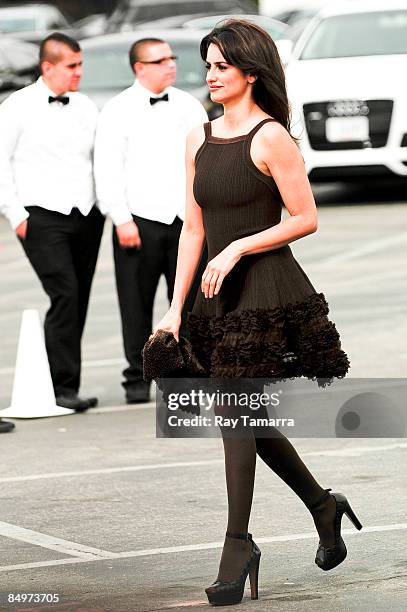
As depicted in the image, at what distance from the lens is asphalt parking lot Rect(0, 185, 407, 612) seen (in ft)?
18.5

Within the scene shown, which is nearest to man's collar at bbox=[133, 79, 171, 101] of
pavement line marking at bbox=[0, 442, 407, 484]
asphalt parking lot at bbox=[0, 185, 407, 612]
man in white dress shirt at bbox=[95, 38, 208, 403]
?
man in white dress shirt at bbox=[95, 38, 208, 403]

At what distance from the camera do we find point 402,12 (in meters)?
19.1

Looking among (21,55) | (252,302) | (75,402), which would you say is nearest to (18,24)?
(21,55)

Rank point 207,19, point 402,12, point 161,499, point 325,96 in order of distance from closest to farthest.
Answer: point 161,499 < point 325,96 < point 402,12 < point 207,19

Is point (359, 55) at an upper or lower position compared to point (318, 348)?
lower

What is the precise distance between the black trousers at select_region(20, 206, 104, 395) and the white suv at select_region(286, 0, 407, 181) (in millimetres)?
8129

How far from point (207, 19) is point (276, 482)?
69.0 feet

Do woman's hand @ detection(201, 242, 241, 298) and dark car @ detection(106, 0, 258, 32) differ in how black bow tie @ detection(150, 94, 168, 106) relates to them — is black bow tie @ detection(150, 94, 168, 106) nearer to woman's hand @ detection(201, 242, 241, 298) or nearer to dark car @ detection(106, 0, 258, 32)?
woman's hand @ detection(201, 242, 241, 298)

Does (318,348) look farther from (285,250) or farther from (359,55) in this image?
(359,55)

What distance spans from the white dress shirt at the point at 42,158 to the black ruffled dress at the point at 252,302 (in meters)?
3.82

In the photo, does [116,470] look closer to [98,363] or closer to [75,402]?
[75,402]

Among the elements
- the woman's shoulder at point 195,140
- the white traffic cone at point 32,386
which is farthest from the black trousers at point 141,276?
the woman's shoulder at point 195,140

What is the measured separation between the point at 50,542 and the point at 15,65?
1855cm

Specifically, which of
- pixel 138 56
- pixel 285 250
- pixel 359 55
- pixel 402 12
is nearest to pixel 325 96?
pixel 359 55
